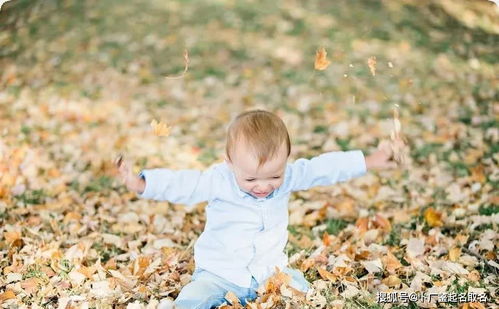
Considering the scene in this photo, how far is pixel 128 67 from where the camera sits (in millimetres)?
8742

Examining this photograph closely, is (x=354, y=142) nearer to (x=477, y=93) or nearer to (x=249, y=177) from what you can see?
(x=477, y=93)

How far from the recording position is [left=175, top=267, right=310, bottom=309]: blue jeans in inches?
128

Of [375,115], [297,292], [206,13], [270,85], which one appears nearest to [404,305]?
[297,292]

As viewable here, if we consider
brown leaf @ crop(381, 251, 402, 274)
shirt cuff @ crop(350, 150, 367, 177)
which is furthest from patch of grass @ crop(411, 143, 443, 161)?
shirt cuff @ crop(350, 150, 367, 177)

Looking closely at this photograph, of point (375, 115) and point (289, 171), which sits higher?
point (289, 171)

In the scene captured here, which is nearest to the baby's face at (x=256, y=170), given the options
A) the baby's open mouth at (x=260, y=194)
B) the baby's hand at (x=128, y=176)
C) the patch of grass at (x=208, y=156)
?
the baby's open mouth at (x=260, y=194)

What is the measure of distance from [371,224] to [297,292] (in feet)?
4.04

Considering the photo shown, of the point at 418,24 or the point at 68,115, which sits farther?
the point at 418,24

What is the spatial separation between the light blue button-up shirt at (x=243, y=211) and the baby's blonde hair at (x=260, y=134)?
0.86 feet

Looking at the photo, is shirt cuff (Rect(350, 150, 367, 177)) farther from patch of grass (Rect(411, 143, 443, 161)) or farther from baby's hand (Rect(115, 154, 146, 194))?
patch of grass (Rect(411, 143, 443, 161))

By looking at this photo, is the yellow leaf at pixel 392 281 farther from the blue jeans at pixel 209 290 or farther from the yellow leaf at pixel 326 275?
the blue jeans at pixel 209 290

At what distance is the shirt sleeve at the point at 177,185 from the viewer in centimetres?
317

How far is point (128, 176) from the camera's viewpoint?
121 inches

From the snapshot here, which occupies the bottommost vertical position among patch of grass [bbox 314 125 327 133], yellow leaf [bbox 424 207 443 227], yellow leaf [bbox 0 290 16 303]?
patch of grass [bbox 314 125 327 133]
